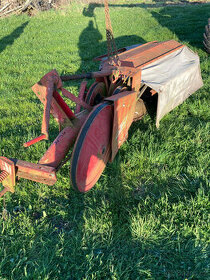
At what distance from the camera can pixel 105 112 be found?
8.21 feet

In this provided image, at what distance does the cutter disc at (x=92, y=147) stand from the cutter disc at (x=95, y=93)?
2.01 feet

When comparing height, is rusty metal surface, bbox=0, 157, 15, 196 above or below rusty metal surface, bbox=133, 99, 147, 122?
above

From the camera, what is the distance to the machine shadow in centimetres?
800

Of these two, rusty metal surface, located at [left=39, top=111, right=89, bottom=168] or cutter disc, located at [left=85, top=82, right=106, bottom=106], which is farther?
cutter disc, located at [left=85, top=82, right=106, bottom=106]

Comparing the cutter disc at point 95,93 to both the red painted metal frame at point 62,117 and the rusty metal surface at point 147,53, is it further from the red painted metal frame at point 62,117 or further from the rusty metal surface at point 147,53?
the rusty metal surface at point 147,53

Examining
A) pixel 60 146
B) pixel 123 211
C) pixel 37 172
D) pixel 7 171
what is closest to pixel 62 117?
pixel 60 146

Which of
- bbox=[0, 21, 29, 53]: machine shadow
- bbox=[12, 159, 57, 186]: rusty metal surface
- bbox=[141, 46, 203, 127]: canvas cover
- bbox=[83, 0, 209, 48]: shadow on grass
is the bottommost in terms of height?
bbox=[83, 0, 209, 48]: shadow on grass

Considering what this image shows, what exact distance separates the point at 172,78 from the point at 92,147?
1.91 m

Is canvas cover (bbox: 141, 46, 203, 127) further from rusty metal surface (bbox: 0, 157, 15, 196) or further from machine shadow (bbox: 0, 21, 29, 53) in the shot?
machine shadow (bbox: 0, 21, 29, 53)

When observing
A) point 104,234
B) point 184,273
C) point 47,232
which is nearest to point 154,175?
point 104,234

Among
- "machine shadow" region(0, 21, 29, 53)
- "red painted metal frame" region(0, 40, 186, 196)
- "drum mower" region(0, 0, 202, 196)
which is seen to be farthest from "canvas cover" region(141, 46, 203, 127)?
"machine shadow" region(0, 21, 29, 53)

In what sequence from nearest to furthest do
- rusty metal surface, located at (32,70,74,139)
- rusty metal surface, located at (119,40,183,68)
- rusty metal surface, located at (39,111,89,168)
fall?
1. rusty metal surface, located at (32,70,74,139)
2. rusty metal surface, located at (39,111,89,168)
3. rusty metal surface, located at (119,40,183,68)

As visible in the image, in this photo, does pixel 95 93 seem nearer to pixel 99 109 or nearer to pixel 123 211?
pixel 99 109

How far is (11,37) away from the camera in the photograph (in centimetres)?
870
